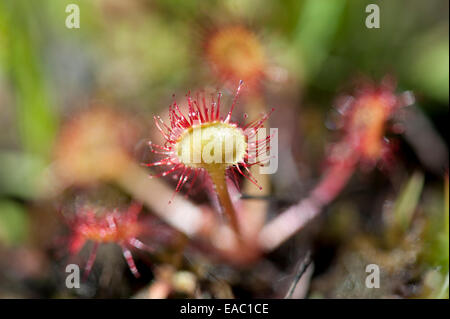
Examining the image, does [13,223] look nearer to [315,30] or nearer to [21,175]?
[21,175]

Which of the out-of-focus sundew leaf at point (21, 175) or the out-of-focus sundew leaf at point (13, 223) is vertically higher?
the out-of-focus sundew leaf at point (21, 175)

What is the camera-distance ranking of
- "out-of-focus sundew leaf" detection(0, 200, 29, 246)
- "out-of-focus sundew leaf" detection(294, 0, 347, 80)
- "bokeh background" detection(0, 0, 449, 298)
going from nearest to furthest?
"bokeh background" detection(0, 0, 449, 298)
"out-of-focus sundew leaf" detection(0, 200, 29, 246)
"out-of-focus sundew leaf" detection(294, 0, 347, 80)

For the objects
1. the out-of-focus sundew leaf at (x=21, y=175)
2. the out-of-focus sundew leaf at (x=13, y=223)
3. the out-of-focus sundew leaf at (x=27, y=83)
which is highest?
the out-of-focus sundew leaf at (x=27, y=83)

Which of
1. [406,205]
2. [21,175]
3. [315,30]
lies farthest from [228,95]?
[21,175]

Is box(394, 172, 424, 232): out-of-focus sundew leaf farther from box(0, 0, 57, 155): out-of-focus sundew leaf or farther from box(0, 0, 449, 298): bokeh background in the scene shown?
box(0, 0, 57, 155): out-of-focus sundew leaf

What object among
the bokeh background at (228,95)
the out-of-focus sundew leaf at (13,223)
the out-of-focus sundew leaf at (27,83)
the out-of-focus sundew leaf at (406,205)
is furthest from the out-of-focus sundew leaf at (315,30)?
the out-of-focus sundew leaf at (13,223)

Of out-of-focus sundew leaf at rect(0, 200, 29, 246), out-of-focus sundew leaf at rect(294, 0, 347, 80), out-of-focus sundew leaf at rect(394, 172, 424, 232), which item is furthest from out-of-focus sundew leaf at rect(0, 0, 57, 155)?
out-of-focus sundew leaf at rect(394, 172, 424, 232)

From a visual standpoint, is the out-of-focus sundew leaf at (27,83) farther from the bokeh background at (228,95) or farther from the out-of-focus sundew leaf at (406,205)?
the out-of-focus sundew leaf at (406,205)

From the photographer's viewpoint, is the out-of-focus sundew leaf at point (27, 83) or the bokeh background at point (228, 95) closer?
the bokeh background at point (228, 95)
